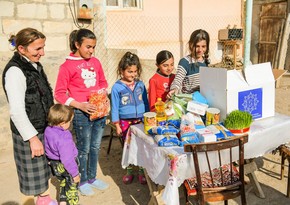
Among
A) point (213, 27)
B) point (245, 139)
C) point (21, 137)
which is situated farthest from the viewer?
point (213, 27)

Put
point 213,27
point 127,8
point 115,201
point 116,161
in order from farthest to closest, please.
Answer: point 213,27 < point 127,8 < point 116,161 < point 115,201

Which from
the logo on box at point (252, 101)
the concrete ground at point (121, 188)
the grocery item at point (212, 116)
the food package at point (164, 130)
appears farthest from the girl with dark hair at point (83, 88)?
the logo on box at point (252, 101)

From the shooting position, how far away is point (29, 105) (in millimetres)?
2186

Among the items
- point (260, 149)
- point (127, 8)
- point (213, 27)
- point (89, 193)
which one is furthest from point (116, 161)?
point (213, 27)

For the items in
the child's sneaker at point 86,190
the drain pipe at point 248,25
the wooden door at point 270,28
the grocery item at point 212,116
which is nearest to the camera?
the grocery item at point 212,116

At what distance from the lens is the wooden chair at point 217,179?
1971 mm

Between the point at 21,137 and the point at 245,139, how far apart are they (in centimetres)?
171

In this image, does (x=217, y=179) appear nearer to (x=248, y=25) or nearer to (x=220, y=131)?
(x=220, y=131)

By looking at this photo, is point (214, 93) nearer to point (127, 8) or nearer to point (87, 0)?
point (87, 0)

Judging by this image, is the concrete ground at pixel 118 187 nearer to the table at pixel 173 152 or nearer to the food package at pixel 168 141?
the table at pixel 173 152

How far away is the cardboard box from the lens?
2336mm

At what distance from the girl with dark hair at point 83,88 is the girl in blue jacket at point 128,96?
192 mm

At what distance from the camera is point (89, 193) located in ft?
10.5

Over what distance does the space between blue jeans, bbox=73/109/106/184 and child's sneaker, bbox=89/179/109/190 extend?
7 cm
